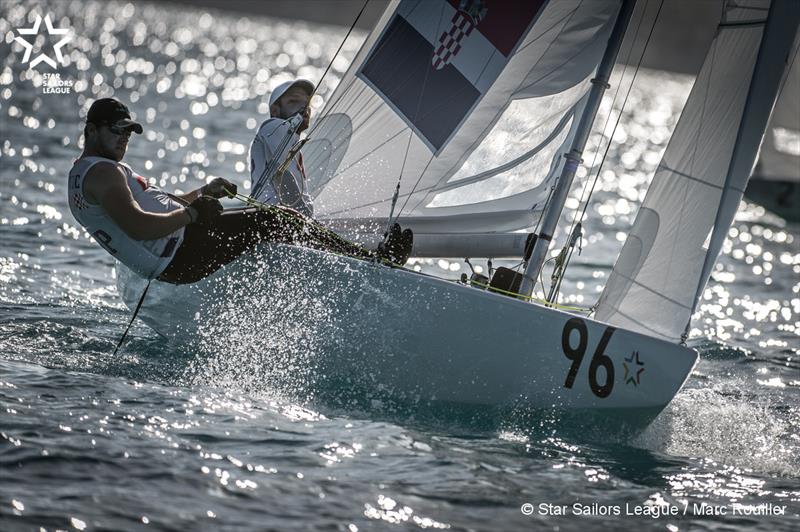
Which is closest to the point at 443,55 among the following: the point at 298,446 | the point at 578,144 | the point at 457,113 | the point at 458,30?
the point at 458,30

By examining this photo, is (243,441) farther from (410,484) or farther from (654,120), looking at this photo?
(654,120)

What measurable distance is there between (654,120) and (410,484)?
39748 mm

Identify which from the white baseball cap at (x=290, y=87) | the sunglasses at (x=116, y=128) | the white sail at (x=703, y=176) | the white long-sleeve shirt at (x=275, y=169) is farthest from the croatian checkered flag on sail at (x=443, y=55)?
the sunglasses at (x=116, y=128)

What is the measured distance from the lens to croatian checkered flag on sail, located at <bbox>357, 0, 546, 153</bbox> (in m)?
5.57

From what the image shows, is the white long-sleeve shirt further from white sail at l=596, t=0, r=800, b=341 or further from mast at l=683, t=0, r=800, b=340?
mast at l=683, t=0, r=800, b=340

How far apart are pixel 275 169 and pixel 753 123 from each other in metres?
2.37

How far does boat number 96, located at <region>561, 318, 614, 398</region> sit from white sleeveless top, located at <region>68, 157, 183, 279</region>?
1.90 metres

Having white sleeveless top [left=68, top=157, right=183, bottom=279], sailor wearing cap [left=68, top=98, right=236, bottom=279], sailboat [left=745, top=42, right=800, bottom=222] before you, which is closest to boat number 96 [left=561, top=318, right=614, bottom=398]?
sailor wearing cap [left=68, top=98, right=236, bottom=279]

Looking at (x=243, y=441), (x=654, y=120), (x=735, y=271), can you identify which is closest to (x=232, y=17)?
(x=654, y=120)

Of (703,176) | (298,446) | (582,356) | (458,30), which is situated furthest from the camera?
(458,30)

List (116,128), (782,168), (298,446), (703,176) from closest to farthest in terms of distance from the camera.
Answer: (298,446), (116,128), (703,176), (782,168)

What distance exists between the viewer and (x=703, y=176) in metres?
5.43

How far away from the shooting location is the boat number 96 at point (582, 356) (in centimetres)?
486

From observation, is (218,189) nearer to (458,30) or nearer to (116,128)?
(116,128)
